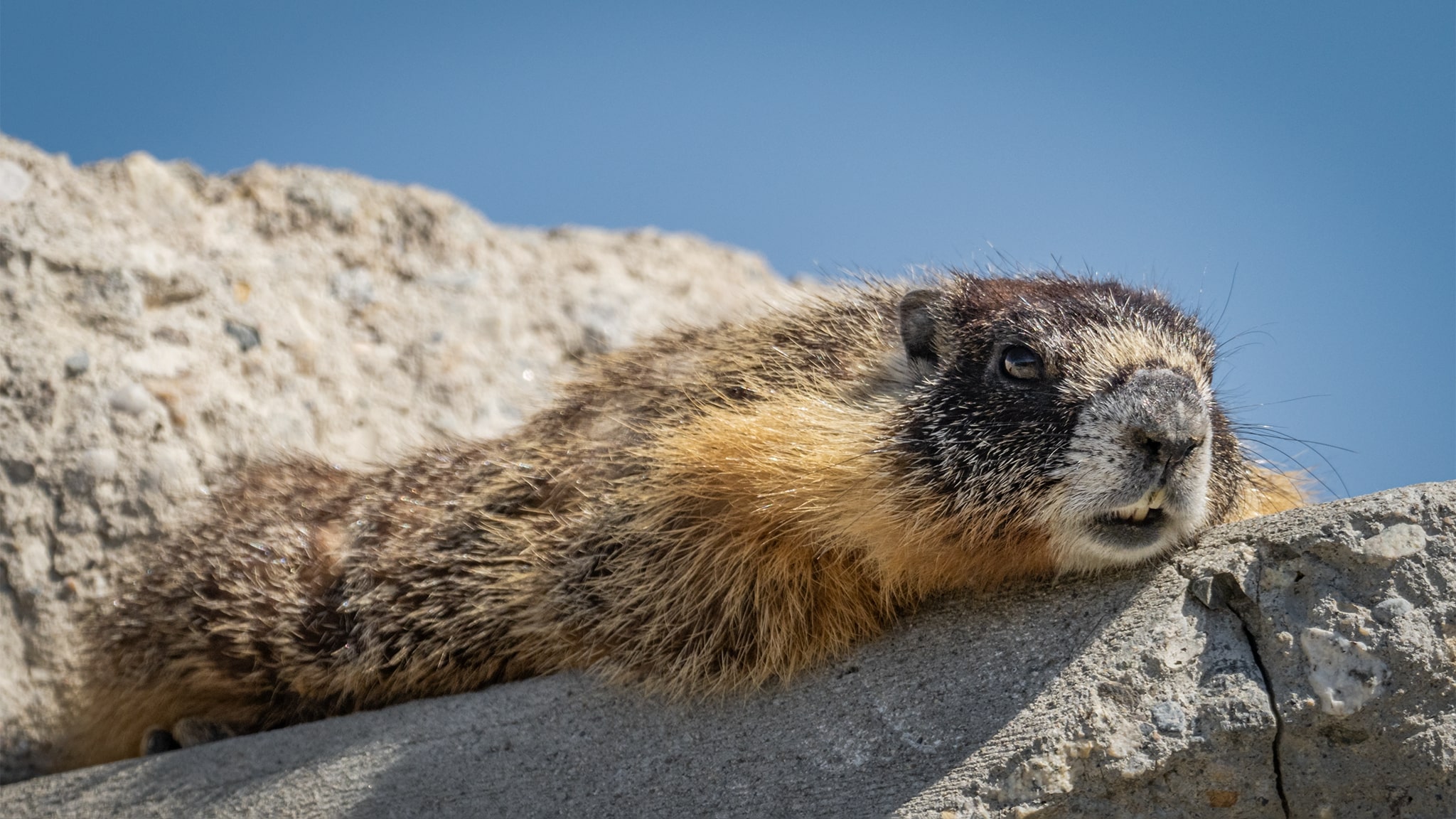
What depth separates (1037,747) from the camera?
135 inches

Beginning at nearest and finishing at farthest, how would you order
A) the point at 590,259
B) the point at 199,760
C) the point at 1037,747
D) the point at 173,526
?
the point at 1037,747 < the point at 199,760 < the point at 173,526 < the point at 590,259

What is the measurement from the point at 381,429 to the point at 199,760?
7.55 feet

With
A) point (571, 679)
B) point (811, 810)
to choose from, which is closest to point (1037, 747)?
point (811, 810)

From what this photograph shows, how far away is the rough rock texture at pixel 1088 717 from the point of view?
3.33m

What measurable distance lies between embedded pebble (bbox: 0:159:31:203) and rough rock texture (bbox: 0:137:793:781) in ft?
0.04

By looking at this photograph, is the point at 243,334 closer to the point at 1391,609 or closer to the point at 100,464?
the point at 100,464

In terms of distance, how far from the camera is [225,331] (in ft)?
20.5

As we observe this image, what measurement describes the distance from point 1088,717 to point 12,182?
5.63 meters

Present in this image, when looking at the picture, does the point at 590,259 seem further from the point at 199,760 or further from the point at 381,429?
the point at 199,760

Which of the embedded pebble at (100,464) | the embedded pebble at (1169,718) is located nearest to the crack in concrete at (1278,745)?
the embedded pebble at (1169,718)

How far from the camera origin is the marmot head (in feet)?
11.5

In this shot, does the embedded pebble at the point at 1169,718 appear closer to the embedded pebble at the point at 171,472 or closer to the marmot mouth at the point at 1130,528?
the marmot mouth at the point at 1130,528

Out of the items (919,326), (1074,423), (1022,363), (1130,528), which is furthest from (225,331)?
(1130,528)

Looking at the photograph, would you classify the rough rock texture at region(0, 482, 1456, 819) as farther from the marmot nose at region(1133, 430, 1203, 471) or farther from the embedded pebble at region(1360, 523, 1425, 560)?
the marmot nose at region(1133, 430, 1203, 471)
